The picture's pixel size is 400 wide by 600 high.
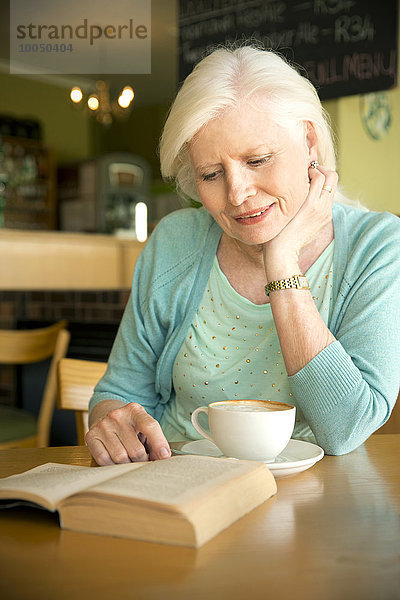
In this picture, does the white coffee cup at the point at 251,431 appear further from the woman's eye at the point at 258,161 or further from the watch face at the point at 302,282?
the woman's eye at the point at 258,161

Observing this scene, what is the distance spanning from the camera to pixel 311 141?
131 cm

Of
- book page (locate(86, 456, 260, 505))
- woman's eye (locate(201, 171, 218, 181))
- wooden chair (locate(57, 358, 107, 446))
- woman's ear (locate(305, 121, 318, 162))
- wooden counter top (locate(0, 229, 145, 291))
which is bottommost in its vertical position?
wooden chair (locate(57, 358, 107, 446))

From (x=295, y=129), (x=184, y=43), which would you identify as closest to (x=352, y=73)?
(x=184, y=43)

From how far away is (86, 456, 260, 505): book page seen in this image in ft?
2.13

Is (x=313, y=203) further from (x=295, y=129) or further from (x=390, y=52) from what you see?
(x=390, y=52)

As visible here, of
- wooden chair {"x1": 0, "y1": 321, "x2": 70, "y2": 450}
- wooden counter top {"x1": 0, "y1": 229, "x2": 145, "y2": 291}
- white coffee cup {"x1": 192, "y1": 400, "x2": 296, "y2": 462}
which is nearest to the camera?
white coffee cup {"x1": 192, "y1": 400, "x2": 296, "y2": 462}

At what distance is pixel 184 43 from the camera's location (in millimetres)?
3812

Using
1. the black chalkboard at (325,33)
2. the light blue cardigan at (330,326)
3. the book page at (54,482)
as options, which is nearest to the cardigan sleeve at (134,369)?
the light blue cardigan at (330,326)

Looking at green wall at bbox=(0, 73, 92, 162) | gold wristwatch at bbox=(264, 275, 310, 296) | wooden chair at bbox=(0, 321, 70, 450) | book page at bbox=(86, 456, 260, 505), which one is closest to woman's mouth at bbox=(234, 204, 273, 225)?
gold wristwatch at bbox=(264, 275, 310, 296)

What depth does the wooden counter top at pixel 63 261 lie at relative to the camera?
3131mm

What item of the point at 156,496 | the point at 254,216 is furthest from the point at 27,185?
the point at 156,496

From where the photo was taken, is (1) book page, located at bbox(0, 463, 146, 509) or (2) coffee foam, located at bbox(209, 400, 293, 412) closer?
(1) book page, located at bbox(0, 463, 146, 509)

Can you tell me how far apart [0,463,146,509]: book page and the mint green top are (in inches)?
18.6

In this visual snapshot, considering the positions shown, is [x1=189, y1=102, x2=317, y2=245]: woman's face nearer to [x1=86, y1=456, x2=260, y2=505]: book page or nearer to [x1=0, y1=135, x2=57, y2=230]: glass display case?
[x1=86, y1=456, x2=260, y2=505]: book page
